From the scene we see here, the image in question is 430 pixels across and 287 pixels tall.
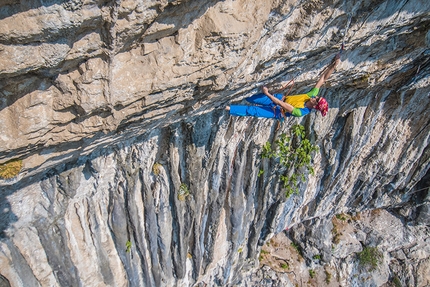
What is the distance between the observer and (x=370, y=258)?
48.0ft

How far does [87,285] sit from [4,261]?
8.17ft

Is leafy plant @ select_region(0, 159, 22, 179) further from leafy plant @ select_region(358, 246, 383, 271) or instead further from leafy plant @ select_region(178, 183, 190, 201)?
leafy plant @ select_region(358, 246, 383, 271)

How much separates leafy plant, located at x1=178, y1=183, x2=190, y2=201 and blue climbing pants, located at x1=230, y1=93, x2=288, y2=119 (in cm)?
298

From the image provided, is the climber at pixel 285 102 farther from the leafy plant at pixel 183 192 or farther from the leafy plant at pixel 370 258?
the leafy plant at pixel 370 258

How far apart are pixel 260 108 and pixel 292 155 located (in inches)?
184

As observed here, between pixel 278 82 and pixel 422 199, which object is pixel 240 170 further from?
pixel 422 199

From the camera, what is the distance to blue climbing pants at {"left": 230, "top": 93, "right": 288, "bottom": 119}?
6.18 meters

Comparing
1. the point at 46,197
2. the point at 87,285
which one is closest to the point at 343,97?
the point at 46,197

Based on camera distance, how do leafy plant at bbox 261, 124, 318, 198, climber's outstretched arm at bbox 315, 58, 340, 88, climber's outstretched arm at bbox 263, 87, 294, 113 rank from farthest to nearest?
leafy plant at bbox 261, 124, 318, 198 → climber's outstretched arm at bbox 315, 58, 340, 88 → climber's outstretched arm at bbox 263, 87, 294, 113

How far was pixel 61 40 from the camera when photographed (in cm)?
313

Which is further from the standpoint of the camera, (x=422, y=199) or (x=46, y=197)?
(x=422, y=199)

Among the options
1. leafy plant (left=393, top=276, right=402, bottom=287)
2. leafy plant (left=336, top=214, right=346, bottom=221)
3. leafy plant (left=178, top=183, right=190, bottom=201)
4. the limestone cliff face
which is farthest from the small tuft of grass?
leafy plant (left=393, top=276, right=402, bottom=287)

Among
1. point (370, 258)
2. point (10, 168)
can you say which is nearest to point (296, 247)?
point (370, 258)

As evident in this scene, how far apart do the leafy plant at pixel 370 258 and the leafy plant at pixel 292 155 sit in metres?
5.78
